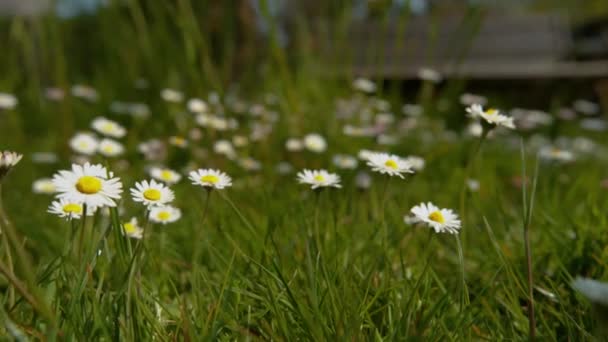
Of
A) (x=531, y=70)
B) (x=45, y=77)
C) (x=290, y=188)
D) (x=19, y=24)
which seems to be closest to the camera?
(x=290, y=188)

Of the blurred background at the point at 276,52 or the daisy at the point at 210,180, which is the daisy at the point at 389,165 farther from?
the blurred background at the point at 276,52

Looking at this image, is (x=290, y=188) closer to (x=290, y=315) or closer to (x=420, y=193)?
(x=420, y=193)

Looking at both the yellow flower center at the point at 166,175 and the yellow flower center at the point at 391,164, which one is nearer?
the yellow flower center at the point at 391,164

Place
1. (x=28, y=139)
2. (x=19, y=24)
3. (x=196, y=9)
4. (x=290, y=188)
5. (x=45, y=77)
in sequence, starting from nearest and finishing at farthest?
1. (x=290, y=188)
2. (x=19, y=24)
3. (x=28, y=139)
4. (x=196, y=9)
5. (x=45, y=77)

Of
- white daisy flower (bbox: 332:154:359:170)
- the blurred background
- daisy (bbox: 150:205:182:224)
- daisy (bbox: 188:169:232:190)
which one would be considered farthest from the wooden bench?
daisy (bbox: 188:169:232:190)

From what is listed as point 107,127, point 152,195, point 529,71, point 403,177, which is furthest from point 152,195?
point 529,71

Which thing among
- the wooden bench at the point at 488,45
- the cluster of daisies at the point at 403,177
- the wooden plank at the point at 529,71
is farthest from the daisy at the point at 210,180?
the wooden bench at the point at 488,45

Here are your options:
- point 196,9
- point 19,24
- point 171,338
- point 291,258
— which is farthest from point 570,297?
point 196,9

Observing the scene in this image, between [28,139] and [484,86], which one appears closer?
[28,139]
